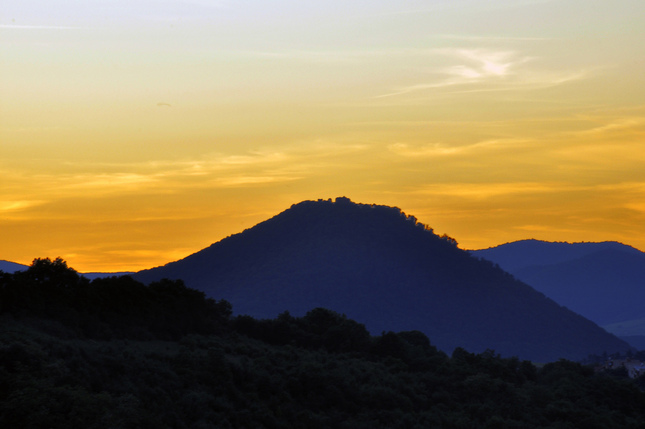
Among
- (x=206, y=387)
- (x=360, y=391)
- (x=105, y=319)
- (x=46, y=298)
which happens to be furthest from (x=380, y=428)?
(x=46, y=298)

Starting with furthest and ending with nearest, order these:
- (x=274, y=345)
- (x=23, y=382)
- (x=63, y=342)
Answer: (x=274, y=345), (x=63, y=342), (x=23, y=382)

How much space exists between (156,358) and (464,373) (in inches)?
1043

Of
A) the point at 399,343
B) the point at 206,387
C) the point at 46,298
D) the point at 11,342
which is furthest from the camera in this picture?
the point at 399,343

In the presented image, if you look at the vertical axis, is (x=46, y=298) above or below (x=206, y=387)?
above

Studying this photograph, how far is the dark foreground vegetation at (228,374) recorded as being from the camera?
3550 cm

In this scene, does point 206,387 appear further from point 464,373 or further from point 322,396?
point 464,373

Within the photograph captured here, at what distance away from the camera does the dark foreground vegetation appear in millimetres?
35500

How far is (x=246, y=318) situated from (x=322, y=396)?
15.1 m

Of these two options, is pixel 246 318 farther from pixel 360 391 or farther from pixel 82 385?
pixel 82 385

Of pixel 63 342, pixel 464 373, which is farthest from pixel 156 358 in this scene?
pixel 464 373

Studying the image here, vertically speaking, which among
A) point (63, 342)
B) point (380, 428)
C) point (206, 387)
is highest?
point (63, 342)

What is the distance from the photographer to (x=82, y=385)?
119 ft

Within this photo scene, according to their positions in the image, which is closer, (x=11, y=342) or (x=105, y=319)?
(x=11, y=342)

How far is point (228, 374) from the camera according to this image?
46.0 m
